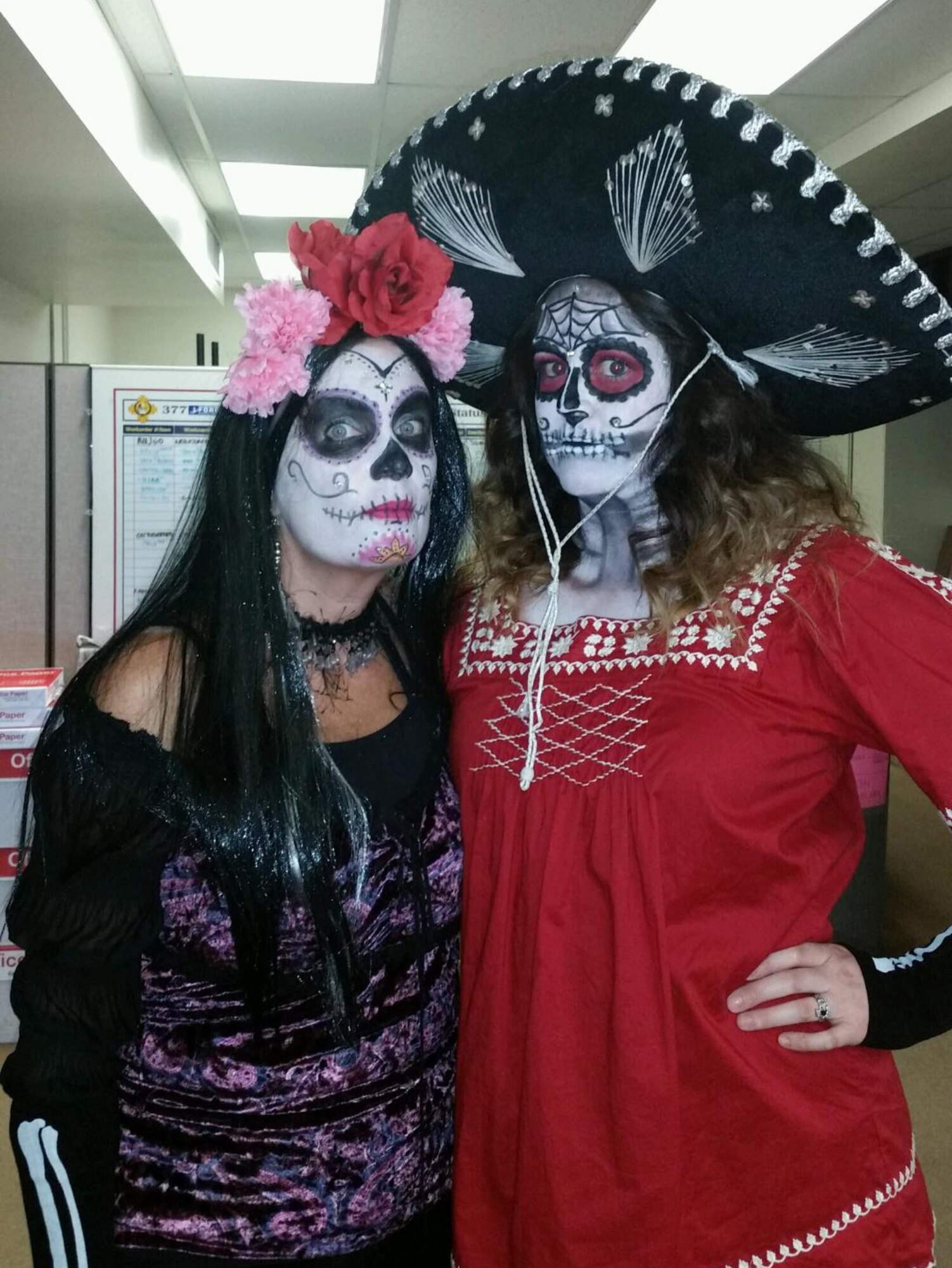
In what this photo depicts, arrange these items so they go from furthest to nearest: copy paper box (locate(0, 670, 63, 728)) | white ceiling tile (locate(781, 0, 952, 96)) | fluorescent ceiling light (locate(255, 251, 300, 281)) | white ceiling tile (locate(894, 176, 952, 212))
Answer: fluorescent ceiling light (locate(255, 251, 300, 281)) < white ceiling tile (locate(894, 176, 952, 212)) < white ceiling tile (locate(781, 0, 952, 96)) < copy paper box (locate(0, 670, 63, 728))

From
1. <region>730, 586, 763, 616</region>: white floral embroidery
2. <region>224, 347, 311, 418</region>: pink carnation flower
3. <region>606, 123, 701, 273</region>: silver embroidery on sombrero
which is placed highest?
<region>606, 123, 701, 273</region>: silver embroidery on sombrero

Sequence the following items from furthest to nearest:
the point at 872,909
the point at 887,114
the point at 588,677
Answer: the point at 887,114 < the point at 872,909 < the point at 588,677

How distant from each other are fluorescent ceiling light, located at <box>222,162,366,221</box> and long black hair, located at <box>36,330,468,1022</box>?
445 centimetres

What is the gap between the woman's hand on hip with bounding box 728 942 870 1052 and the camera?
97cm

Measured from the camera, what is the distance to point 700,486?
1.08 metres

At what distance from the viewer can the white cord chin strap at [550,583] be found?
1025mm

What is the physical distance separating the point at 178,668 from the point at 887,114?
172 inches

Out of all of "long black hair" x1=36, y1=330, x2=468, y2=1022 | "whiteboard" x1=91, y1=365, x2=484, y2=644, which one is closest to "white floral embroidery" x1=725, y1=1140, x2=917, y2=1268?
"long black hair" x1=36, y1=330, x2=468, y2=1022

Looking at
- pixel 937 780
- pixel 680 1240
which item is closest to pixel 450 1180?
pixel 680 1240

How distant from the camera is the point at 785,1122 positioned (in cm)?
96

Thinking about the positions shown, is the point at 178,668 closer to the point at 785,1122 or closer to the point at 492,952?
the point at 492,952

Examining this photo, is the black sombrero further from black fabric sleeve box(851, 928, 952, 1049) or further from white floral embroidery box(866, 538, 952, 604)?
black fabric sleeve box(851, 928, 952, 1049)

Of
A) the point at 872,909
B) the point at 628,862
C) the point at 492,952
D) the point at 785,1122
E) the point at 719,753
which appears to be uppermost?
the point at 719,753

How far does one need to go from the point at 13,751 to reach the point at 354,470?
5.74 feet
